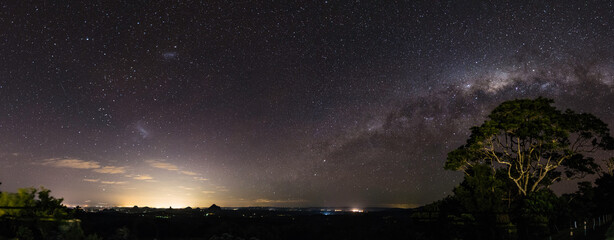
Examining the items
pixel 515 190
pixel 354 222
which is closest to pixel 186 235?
pixel 354 222

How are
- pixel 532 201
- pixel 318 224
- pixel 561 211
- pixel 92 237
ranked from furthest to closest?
pixel 318 224, pixel 561 211, pixel 532 201, pixel 92 237

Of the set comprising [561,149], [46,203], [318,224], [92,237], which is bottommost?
[318,224]

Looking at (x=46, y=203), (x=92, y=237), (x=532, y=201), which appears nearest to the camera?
(x=92, y=237)

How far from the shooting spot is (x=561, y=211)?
23.6 metres

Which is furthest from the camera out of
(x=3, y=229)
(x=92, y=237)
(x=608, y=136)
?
(x=608, y=136)

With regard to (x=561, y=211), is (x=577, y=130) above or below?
above

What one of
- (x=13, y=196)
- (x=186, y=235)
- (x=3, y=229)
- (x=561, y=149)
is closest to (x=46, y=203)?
(x=13, y=196)

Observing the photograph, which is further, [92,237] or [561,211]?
[561,211]

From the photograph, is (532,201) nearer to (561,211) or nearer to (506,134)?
(561,211)

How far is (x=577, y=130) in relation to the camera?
81.7 feet

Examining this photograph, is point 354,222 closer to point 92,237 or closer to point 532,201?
point 532,201

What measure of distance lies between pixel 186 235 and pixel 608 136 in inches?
1998

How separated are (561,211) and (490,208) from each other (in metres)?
9.67

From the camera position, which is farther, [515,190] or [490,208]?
[515,190]
